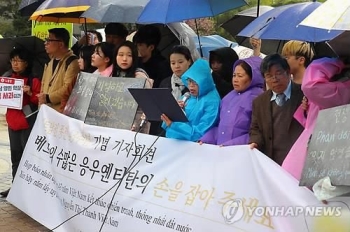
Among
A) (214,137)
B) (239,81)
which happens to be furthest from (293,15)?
(214,137)

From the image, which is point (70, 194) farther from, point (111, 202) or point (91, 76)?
point (91, 76)

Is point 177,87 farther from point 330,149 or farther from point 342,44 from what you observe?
point 330,149

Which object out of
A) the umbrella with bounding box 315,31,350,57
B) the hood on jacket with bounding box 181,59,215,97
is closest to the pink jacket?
the umbrella with bounding box 315,31,350,57

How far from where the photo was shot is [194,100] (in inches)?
177

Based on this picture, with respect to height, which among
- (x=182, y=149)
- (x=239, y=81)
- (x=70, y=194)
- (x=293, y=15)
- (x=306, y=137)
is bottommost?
(x=70, y=194)

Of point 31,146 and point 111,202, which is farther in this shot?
point 31,146

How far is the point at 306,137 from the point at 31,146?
3353 millimetres

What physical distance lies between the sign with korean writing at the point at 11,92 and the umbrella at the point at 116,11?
127cm

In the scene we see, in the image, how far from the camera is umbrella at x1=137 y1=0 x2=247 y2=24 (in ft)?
16.1

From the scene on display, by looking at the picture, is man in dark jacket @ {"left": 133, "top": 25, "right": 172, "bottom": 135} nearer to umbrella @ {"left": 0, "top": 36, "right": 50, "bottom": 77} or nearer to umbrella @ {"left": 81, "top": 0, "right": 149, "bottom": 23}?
umbrella @ {"left": 81, "top": 0, "right": 149, "bottom": 23}

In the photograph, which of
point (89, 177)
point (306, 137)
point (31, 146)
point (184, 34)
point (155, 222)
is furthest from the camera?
point (184, 34)

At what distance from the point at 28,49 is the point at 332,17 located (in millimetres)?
4945

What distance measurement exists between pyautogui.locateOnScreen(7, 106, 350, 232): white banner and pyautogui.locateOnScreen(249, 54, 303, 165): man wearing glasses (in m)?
0.28

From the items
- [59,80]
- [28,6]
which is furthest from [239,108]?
[28,6]
